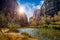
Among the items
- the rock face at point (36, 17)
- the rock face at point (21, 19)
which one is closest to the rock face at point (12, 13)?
the rock face at point (21, 19)

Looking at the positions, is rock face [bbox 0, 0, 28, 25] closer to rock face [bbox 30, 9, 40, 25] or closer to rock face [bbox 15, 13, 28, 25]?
rock face [bbox 15, 13, 28, 25]

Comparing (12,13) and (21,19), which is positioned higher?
(12,13)

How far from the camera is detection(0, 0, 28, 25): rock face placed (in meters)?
4.48

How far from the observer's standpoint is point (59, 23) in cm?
434

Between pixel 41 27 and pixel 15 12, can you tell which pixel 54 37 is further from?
pixel 15 12

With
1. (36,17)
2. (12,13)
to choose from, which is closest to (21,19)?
(12,13)

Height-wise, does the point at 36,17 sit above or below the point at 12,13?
below

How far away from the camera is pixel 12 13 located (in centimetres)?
450

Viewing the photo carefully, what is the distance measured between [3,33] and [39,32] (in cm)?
107

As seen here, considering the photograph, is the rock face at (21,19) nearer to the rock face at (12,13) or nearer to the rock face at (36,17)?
the rock face at (12,13)

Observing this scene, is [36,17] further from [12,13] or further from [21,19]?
[12,13]

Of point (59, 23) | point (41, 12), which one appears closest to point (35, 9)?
point (41, 12)

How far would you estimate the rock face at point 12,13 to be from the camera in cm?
448

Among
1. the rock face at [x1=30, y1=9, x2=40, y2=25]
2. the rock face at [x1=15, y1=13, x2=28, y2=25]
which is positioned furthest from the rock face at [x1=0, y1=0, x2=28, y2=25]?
the rock face at [x1=30, y1=9, x2=40, y2=25]
